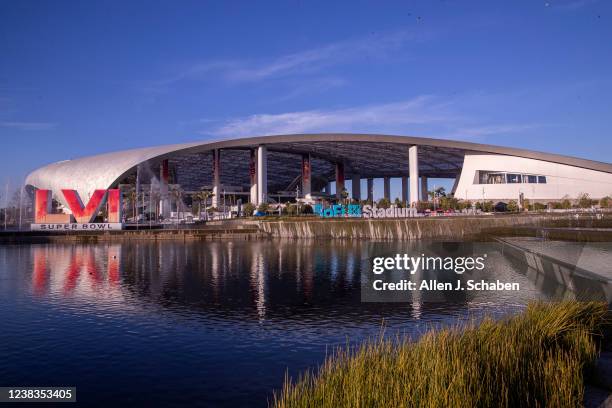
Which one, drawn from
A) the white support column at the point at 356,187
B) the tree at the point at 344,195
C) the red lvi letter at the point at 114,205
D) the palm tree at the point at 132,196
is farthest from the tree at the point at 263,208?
the white support column at the point at 356,187

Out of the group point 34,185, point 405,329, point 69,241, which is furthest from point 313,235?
point 34,185

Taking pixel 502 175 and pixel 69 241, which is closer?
pixel 69 241

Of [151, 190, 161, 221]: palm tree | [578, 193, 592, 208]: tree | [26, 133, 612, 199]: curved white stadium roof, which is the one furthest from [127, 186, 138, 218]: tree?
[578, 193, 592, 208]: tree

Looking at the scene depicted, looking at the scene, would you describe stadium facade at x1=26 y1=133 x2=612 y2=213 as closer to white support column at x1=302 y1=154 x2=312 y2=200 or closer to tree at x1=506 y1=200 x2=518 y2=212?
white support column at x1=302 y1=154 x2=312 y2=200

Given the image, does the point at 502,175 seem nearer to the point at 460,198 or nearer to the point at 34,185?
the point at 460,198

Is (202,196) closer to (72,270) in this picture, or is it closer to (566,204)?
(566,204)

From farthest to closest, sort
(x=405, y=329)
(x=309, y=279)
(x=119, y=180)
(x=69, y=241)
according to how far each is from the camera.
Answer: (x=119, y=180) < (x=69, y=241) < (x=309, y=279) < (x=405, y=329)

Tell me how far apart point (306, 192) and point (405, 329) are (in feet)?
310

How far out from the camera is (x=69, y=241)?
2527 inches

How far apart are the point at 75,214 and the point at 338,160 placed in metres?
57.5

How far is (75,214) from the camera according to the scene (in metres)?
74.5

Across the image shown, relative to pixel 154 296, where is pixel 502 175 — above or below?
above

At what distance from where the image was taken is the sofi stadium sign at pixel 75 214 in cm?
7097

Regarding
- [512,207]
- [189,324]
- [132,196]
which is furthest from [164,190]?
[189,324]
